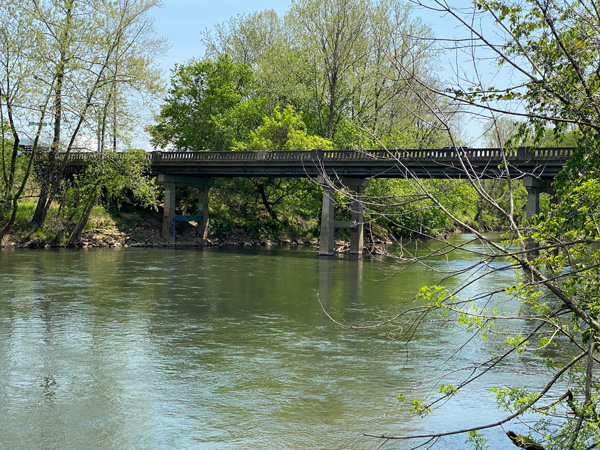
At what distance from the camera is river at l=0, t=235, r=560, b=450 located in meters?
9.50

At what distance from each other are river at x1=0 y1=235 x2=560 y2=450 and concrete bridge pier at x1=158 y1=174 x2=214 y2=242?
23007 millimetres

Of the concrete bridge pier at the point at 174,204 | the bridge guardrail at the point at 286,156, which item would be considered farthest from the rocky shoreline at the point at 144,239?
the bridge guardrail at the point at 286,156

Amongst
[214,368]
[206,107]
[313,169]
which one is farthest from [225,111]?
[214,368]

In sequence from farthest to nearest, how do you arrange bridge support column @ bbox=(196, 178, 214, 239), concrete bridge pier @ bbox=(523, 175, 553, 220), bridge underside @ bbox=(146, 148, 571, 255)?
bridge support column @ bbox=(196, 178, 214, 239) < bridge underside @ bbox=(146, 148, 571, 255) < concrete bridge pier @ bbox=(523, 175, 553, 220)

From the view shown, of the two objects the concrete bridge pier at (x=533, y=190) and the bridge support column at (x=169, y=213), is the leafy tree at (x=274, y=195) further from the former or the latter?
the concrete bridge pier at (x=533, y=190)

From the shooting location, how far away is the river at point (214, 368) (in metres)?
9.50

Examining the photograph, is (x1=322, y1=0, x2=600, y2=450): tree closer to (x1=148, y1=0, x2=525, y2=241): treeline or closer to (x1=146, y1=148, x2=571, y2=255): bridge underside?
(x1=146, y1=148, x2=571, y2=255): bridge underside

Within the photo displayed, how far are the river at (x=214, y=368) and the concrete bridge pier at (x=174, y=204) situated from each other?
906 inches

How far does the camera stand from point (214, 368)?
42.3ft

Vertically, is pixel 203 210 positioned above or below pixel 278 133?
below

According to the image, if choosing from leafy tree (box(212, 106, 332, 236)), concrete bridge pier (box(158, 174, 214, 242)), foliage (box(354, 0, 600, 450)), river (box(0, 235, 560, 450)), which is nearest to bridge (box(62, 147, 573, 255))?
concrete bridge pier (box(158, 174, 214, 242))

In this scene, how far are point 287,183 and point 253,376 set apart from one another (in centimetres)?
4286

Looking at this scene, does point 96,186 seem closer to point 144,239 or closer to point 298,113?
point 144,239

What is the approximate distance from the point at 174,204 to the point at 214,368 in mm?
37074
